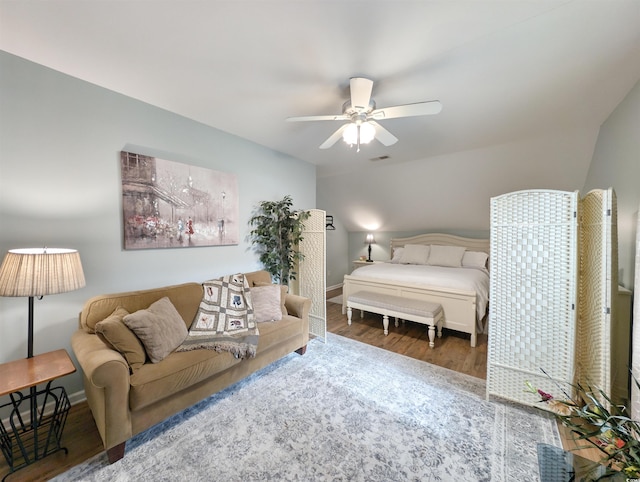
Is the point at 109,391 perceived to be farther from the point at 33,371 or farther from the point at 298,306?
the point at 298,306

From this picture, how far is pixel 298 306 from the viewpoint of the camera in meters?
2.97

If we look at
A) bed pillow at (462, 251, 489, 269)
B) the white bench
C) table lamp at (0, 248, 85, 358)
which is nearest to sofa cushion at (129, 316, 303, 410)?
table lamp at (0, 248, 85, 358)

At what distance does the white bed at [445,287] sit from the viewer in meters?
3.33

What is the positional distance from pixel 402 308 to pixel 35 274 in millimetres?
3445

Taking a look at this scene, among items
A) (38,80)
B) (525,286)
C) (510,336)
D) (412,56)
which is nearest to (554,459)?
(510,336)

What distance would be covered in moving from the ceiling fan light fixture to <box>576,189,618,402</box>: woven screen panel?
5.52 feet

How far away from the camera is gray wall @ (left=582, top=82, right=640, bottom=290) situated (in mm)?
2133

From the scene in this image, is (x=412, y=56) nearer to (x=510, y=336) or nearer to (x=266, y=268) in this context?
(x=510, y=336)

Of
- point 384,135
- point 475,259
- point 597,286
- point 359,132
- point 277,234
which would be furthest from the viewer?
point 475,259

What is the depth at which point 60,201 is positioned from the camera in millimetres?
2029

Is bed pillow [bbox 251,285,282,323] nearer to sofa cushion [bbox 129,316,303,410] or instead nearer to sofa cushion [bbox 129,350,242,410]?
sofa cushion [bbox 129,316,303,410]

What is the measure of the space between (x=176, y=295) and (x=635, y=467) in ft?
9.05

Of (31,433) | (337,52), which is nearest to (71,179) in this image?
(31,433)

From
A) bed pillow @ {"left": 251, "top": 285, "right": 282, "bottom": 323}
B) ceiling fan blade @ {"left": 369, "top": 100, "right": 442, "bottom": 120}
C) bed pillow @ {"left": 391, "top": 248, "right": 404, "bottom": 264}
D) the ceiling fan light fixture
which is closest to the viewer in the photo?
ceiling fan blade @ {"left": 369, "top": 100, "right": 442, "bottom": 120}
